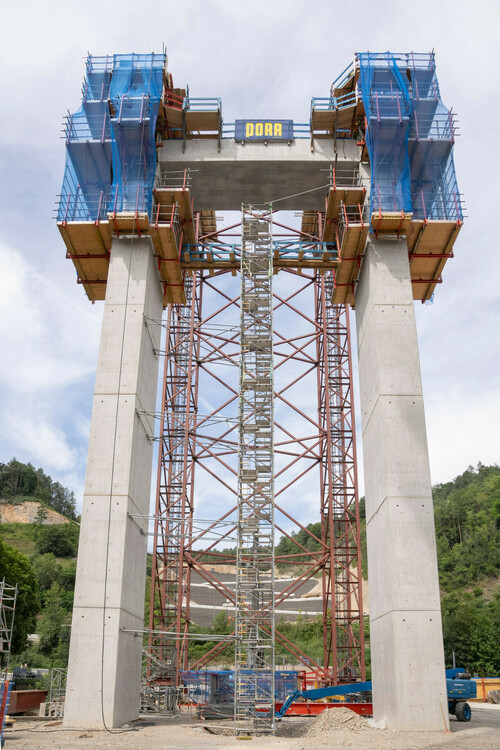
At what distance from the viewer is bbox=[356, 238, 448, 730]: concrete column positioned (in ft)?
56.2

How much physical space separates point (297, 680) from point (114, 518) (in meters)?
17.1

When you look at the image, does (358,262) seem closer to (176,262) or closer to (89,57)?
(176,262)

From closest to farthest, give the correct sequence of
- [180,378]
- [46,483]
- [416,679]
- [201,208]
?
1. [416,679]
2. [201,208]
3. [180,378]
4. [46,483]

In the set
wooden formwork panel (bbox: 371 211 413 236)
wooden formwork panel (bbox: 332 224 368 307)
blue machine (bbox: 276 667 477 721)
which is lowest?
blue machine (bbox: 276 667 477 721)

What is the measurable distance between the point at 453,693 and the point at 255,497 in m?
8.62

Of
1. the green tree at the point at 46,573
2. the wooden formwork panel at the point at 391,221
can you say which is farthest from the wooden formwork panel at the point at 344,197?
the green tree at the point at 46,573

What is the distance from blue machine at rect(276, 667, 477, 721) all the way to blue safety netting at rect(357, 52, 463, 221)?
47.6ft

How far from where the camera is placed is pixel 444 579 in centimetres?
7294

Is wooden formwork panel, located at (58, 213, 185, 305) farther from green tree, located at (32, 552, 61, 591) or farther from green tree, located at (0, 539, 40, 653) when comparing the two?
green tree, located at (32, 552, 61, 591)

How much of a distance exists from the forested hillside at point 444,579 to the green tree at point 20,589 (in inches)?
2.4

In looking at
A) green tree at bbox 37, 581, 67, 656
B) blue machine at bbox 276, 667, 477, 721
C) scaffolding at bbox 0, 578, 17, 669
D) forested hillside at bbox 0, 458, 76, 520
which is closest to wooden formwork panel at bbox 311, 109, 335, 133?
scaffolding at bbox 0, 578, 17, 669

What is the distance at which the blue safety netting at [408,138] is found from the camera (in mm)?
22016

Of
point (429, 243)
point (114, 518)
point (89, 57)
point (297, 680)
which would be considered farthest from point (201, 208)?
point (297, 680)

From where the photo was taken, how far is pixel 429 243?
22.3 meters
